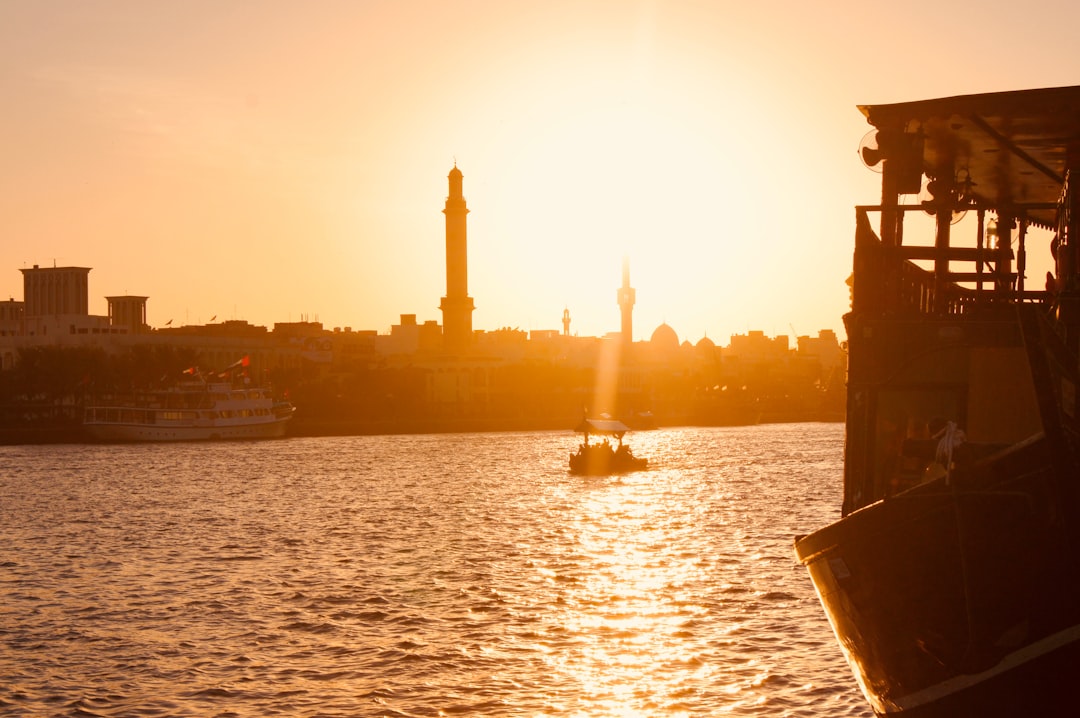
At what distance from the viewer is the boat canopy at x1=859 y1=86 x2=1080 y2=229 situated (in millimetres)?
14109

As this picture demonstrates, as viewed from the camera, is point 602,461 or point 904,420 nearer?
point 904,420

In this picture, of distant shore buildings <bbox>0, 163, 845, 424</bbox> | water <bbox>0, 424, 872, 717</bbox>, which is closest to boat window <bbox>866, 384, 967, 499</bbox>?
water <bbox>0, 424, 872, 717</bbox>

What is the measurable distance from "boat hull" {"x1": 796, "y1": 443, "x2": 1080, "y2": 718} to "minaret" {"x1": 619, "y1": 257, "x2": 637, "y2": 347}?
17747 cm

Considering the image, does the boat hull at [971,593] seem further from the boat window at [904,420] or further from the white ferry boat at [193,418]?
the white ferry boat at [193,418]

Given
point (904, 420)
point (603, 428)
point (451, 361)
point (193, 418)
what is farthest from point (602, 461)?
point (451, 361)

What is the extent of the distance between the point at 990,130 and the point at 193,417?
107 meters

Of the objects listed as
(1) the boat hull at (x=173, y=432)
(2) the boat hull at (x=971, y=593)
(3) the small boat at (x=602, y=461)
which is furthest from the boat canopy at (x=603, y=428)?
(2) the boat hull at (x=971, y=593)

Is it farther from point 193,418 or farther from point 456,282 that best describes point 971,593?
point 456,282

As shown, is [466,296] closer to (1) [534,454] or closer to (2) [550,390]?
(2) [550,390]

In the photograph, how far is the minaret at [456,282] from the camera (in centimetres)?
17975

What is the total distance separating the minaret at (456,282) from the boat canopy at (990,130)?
16233cm

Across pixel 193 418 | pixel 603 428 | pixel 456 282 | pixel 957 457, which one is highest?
pixel 456 282

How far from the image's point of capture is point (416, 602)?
29328mm

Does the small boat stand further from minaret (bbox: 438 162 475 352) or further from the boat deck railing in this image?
minaret (bbox: 438 162 475 352)
